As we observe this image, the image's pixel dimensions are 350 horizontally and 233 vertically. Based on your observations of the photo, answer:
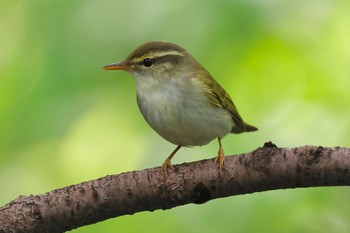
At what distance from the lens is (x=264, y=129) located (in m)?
4.34

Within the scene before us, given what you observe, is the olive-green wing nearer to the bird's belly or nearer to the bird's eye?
the bird's belly

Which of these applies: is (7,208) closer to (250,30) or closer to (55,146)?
(55,146)

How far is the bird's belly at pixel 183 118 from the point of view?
4004 millimetres

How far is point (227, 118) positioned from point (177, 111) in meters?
0.47

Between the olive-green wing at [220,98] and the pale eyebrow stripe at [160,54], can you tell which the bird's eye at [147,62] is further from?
the olive-green wing at [220,98]

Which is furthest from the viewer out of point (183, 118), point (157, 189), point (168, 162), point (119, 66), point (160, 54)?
point (160, 54)

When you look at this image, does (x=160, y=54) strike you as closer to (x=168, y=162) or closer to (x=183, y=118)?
(x=183, y=118)

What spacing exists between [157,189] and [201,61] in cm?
138

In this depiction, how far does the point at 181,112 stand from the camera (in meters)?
4.01

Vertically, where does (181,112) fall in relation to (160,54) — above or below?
below

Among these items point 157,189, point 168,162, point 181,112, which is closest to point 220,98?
point 181,112

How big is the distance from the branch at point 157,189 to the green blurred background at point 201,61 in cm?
83

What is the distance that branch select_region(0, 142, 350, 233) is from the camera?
9.98 ft

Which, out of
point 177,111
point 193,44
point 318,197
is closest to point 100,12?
point 193,44
